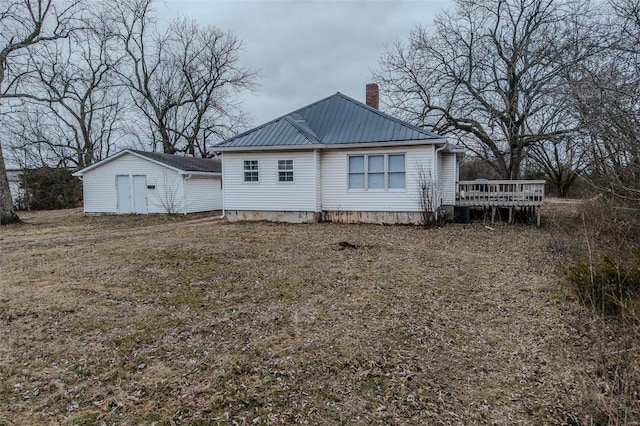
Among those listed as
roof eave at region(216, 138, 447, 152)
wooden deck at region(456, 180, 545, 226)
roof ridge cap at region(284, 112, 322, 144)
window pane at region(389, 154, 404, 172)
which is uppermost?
roof ridge cap at region(284, 112, 322, 144)

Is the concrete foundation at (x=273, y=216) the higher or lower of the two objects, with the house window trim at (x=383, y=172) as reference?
lower

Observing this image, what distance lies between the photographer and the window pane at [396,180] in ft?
43.3

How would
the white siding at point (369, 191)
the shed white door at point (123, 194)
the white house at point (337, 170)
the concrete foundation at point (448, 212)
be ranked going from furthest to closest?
the shed white door at point (123, 194)
the concrete foundation at point (448, 212)
the white house at point (337, 170)
the white siding at point (369, 191)

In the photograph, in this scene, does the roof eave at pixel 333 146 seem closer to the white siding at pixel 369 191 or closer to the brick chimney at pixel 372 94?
the white siding at pixel 369 191

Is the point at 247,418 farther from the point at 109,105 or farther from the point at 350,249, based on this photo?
the point at 109,105

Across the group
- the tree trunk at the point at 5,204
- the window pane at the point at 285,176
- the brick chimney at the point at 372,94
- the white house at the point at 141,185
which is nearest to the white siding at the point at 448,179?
the brick chimney at the point at 372,94

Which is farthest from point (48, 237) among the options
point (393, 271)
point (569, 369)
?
point (569, 369)

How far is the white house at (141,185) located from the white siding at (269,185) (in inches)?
169

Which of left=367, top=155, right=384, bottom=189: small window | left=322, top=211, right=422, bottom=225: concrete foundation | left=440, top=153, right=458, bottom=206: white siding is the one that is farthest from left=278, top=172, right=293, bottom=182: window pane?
left=440, top=153, right=458, bottom=206: white siding

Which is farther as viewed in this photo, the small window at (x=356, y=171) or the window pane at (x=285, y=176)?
the window pane at (x=285, y=176)

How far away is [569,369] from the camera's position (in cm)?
374

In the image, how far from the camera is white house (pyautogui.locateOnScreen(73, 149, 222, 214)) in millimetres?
17984

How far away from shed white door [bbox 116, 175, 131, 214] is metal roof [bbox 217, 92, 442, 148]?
23.2 ft

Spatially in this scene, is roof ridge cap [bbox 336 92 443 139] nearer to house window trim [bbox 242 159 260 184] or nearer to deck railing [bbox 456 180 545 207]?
deck railing [bbox 456 180 545 207]
